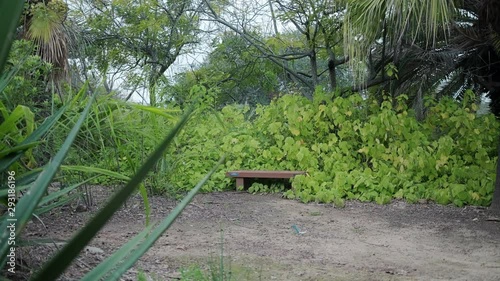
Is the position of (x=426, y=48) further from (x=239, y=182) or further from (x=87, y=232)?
(x=87, y=232)

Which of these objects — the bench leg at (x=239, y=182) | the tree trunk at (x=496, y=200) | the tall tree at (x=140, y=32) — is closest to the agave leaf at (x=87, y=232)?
the tree trunk at (x=496, y=200)

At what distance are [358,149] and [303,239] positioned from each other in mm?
3821

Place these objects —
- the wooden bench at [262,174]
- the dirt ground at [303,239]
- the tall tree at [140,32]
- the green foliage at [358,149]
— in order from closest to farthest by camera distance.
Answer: the dirt ground at [303,239] < the green foliage at [358,149] < the wooden bench at [262,174] < the tall tree at [140,32]

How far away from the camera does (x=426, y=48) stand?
27.4 feet

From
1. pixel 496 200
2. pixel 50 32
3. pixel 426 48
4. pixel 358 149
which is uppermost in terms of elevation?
pixel 50 32

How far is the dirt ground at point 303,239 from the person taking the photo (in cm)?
394

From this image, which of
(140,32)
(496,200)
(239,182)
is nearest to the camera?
(496,200)

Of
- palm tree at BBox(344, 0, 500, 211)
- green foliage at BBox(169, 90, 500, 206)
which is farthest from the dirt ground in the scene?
palm tree at BBox(344, 0, 500, 211)

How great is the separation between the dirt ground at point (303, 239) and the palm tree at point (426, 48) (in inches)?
54.2

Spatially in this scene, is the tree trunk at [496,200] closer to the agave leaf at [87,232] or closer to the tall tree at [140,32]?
the agave leaf at [87,232]

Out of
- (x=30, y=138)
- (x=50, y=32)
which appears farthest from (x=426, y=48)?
(x=30, y=138)

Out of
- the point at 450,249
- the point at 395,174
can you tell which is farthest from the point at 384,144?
the point at 450,249

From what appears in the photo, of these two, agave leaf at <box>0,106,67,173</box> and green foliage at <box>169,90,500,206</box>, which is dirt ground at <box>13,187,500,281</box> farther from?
agave leaf at <box>0,106,67,173</box>

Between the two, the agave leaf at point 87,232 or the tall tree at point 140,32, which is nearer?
the agave leaf at point 87,232
